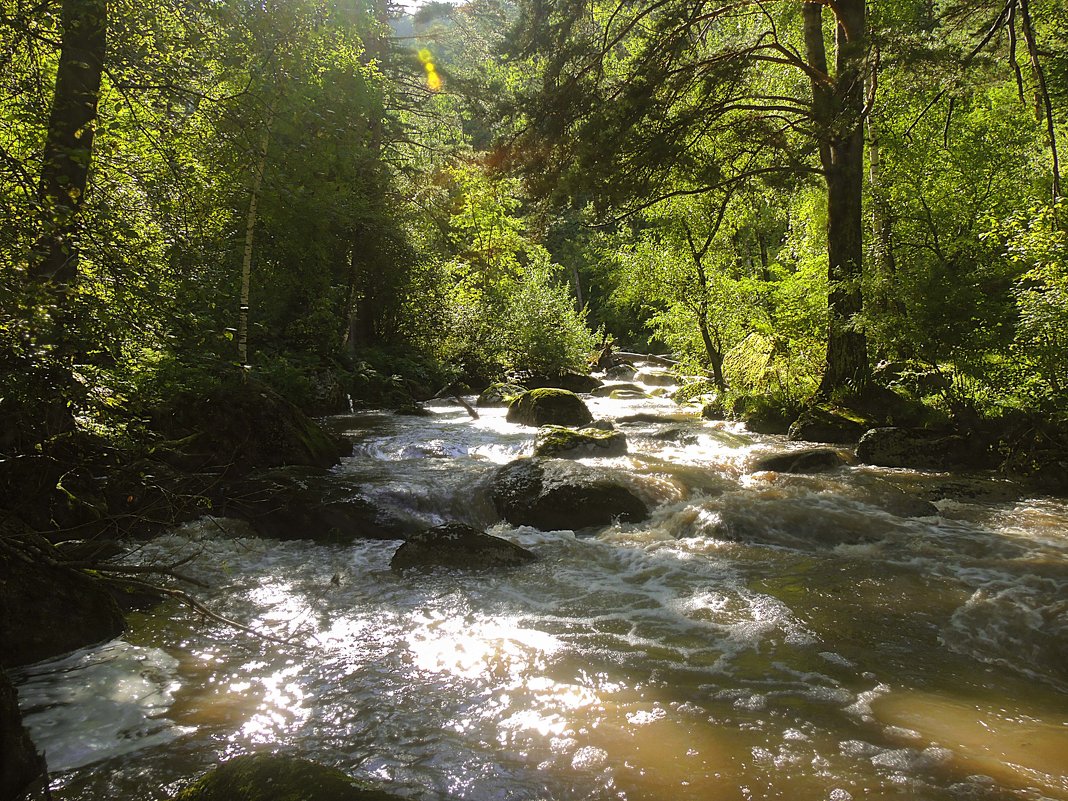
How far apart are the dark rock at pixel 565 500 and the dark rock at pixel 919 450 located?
4356mm

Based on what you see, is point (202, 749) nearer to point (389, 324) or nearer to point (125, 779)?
point (125, 779)

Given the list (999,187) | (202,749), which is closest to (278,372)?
(202,749)

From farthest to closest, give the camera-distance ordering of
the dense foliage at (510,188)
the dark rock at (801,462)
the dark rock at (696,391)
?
the dark rock at (696,391) < the dark rock at (801,462) < the dense foliage at (510,188)

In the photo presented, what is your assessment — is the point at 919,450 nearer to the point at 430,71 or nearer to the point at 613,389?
the point at 613,389

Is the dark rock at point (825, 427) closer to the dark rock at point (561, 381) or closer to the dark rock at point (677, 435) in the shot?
the dark rock at point (677, 435)

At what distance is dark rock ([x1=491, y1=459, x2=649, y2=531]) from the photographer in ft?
24.0

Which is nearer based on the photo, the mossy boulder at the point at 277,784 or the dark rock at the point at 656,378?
the mossy boulder at the point at 277,784

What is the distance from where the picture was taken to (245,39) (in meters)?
4.87

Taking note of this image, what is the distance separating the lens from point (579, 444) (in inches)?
412

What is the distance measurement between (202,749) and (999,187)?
41.9 ft

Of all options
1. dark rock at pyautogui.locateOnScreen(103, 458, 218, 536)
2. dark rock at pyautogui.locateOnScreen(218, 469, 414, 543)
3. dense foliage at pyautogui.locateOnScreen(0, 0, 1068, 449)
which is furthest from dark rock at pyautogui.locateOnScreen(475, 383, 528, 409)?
dark rock at pyautogui.locateOnScreen(103, 458, 218, 536)

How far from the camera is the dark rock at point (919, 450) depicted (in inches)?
356

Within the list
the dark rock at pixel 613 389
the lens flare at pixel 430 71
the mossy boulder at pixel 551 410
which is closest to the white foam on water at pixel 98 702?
the mossy boulder at pixel 551 410

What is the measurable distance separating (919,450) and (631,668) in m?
7.48
